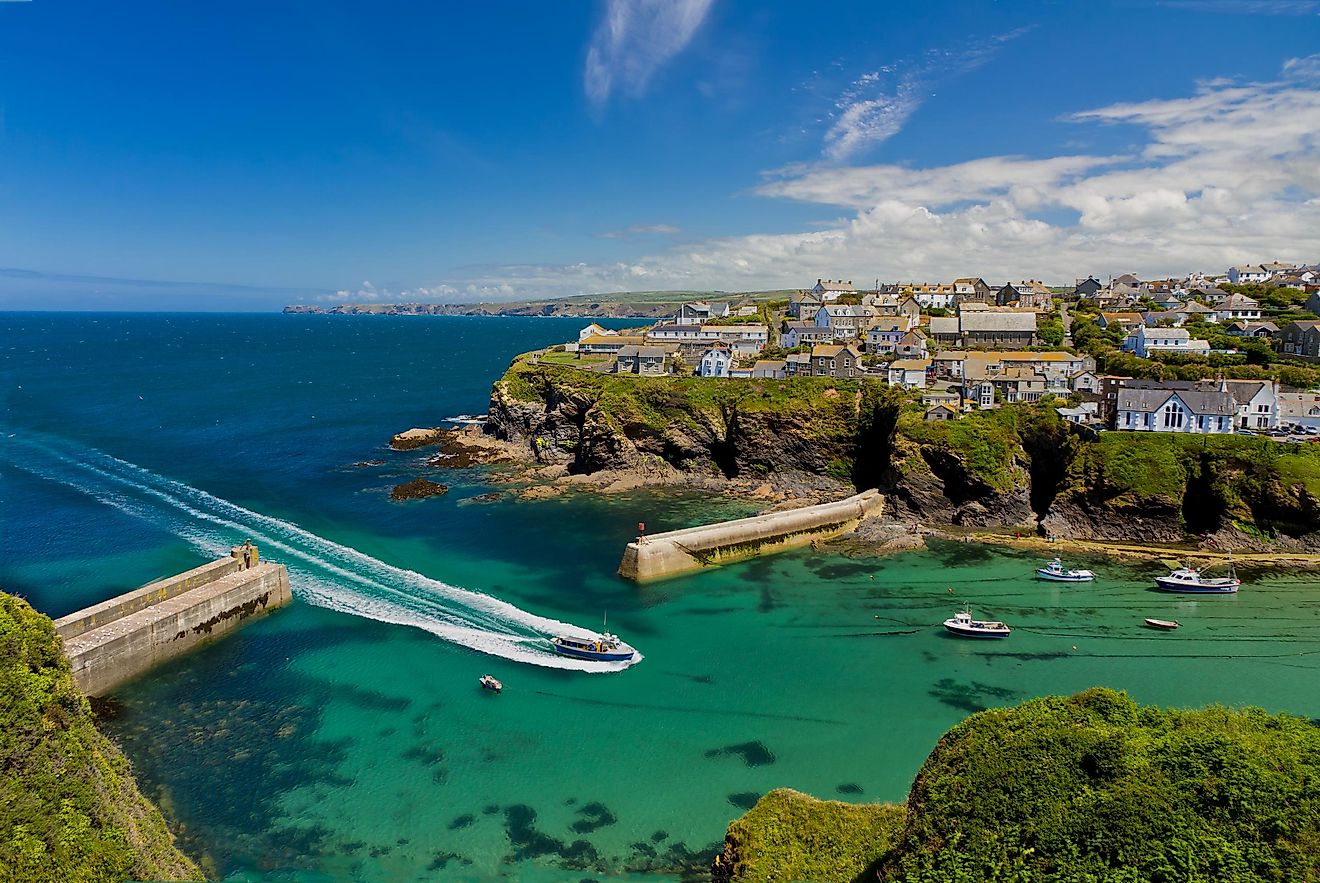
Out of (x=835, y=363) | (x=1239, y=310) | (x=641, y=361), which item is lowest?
(x=835, y=363)

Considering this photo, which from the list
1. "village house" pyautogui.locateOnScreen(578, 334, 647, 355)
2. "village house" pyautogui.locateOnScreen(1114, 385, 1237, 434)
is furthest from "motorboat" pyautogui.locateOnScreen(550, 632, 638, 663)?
"village house" pyautogui.locateOnScreen(578, 334, 647, 355)

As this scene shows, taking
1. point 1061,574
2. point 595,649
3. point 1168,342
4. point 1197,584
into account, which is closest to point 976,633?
point 1061,574

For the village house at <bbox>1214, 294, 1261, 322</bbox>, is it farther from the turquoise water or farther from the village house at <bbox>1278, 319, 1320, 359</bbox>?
the turquoise water

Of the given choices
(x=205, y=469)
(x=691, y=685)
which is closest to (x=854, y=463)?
(x=691, y=685)

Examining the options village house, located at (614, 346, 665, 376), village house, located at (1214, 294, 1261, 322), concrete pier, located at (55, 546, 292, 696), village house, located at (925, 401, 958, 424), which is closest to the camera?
concrete pier, located at (55, 546, 292, 696)

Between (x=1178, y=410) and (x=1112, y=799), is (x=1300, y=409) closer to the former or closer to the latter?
(x=1178, y=410)

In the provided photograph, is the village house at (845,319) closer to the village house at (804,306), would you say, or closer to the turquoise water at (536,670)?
the village house at (804,306)
